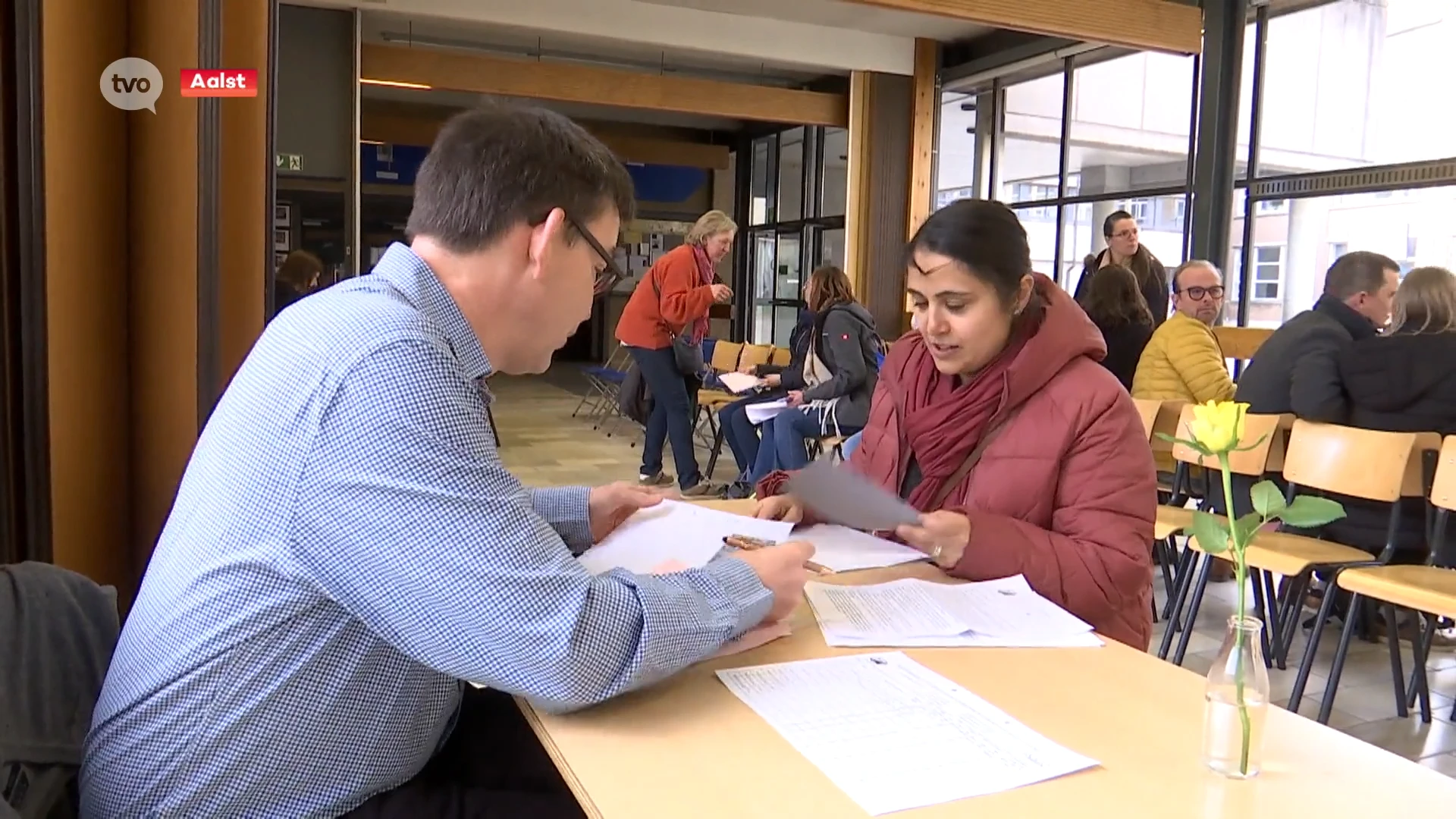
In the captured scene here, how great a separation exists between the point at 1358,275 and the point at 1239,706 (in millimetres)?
3580

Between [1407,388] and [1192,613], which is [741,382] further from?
[1407,388]

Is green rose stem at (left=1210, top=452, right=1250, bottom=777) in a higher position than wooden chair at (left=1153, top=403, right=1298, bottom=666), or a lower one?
higher

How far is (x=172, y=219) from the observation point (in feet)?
8.08

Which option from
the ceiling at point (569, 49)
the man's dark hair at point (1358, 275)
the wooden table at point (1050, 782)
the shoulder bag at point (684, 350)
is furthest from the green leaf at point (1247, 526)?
the ceiling at point (569, 49)

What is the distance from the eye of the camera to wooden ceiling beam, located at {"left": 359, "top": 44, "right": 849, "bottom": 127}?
840cm

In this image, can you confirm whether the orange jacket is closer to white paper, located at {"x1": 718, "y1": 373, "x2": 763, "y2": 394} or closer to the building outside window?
white paper, located at {"x1": 718, "y1": 373, "x2": 763, "y2": 394}

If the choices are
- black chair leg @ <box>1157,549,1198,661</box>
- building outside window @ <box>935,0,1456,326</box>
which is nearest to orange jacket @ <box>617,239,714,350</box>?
building outside window @ <box>935,0,1456,326</box>

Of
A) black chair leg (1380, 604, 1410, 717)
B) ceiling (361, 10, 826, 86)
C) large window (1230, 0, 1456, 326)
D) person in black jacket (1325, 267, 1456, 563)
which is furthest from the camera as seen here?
ceiling (361, 10, 826, 86)

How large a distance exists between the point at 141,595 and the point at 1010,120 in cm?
909

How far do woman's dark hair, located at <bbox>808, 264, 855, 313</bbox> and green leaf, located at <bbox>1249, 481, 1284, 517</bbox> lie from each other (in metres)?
4.42

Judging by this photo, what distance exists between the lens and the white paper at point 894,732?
939 mm

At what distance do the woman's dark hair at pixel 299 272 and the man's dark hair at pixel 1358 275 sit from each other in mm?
4637

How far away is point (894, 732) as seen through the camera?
1.04 m

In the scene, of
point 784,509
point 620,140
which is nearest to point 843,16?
point 620,140
